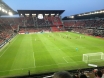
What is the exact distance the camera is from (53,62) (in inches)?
787

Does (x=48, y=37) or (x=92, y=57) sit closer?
(x=92, y=57)

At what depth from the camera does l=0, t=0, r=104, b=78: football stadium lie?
19922 millimetres

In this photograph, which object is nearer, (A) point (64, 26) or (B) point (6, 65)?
(B) point (6, 65)

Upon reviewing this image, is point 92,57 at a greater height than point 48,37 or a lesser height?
lesser

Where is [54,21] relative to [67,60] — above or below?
above

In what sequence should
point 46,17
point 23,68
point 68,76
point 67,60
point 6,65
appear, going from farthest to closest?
point 46,17, point 67,60, point 6,65, point 23,68, point 68,76

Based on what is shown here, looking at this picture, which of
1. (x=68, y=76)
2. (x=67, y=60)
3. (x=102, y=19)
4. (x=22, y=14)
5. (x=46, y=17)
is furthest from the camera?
(x=46, y=17)

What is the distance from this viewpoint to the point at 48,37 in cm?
5169

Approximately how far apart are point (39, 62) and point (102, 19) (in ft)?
220

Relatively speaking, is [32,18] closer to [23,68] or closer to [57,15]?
[57,15]

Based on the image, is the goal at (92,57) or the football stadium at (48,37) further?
the goal at (92,57)

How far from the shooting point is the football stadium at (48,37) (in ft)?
65.4

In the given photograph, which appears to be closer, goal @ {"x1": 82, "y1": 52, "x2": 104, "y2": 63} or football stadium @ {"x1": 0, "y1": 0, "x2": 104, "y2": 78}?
football stadium @ {"x1": 0, "y1": 0, "x2": 104, "y2": 78}

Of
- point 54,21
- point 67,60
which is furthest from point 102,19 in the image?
point 67,60
